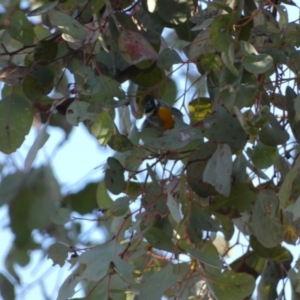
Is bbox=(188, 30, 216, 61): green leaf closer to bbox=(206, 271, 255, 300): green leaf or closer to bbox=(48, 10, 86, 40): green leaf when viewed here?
bbox=(48, 10, 86, 40): green leaf

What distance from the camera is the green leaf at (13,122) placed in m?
1.00

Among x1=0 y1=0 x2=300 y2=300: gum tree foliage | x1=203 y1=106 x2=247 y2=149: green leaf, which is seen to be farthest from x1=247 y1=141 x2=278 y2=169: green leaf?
x1=203 y1=106 x2=247 y2=149: green leaf

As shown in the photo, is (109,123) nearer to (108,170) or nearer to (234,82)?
(108,170)

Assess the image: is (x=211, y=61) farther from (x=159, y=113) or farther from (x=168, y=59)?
(x=159, y=113)

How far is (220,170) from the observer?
3.10 ft

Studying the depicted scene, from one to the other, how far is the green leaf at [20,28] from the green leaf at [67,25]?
76 millimetres

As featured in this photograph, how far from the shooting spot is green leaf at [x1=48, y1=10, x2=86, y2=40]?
0.90 metres

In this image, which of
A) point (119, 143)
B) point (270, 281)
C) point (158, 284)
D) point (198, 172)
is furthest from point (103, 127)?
point (270, 281)

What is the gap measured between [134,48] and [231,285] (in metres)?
0.33

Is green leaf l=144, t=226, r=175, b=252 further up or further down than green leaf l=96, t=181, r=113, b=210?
further up

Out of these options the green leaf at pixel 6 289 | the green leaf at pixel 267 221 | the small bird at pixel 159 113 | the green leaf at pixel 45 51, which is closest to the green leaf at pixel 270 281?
the green leaf at pixel 267 221

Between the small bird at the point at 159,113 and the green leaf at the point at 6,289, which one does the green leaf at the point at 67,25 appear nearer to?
the small bird at the point at 159,113

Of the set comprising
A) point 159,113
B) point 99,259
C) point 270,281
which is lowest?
point 270,281

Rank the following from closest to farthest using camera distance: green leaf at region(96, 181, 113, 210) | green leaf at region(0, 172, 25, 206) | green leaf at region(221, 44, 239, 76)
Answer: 1. green leaf at region(221, 44, 239, 76)
2. green leaf at region(0, 172, 25, 206)
3. green leaf at region(96, 181, 113, 210)
